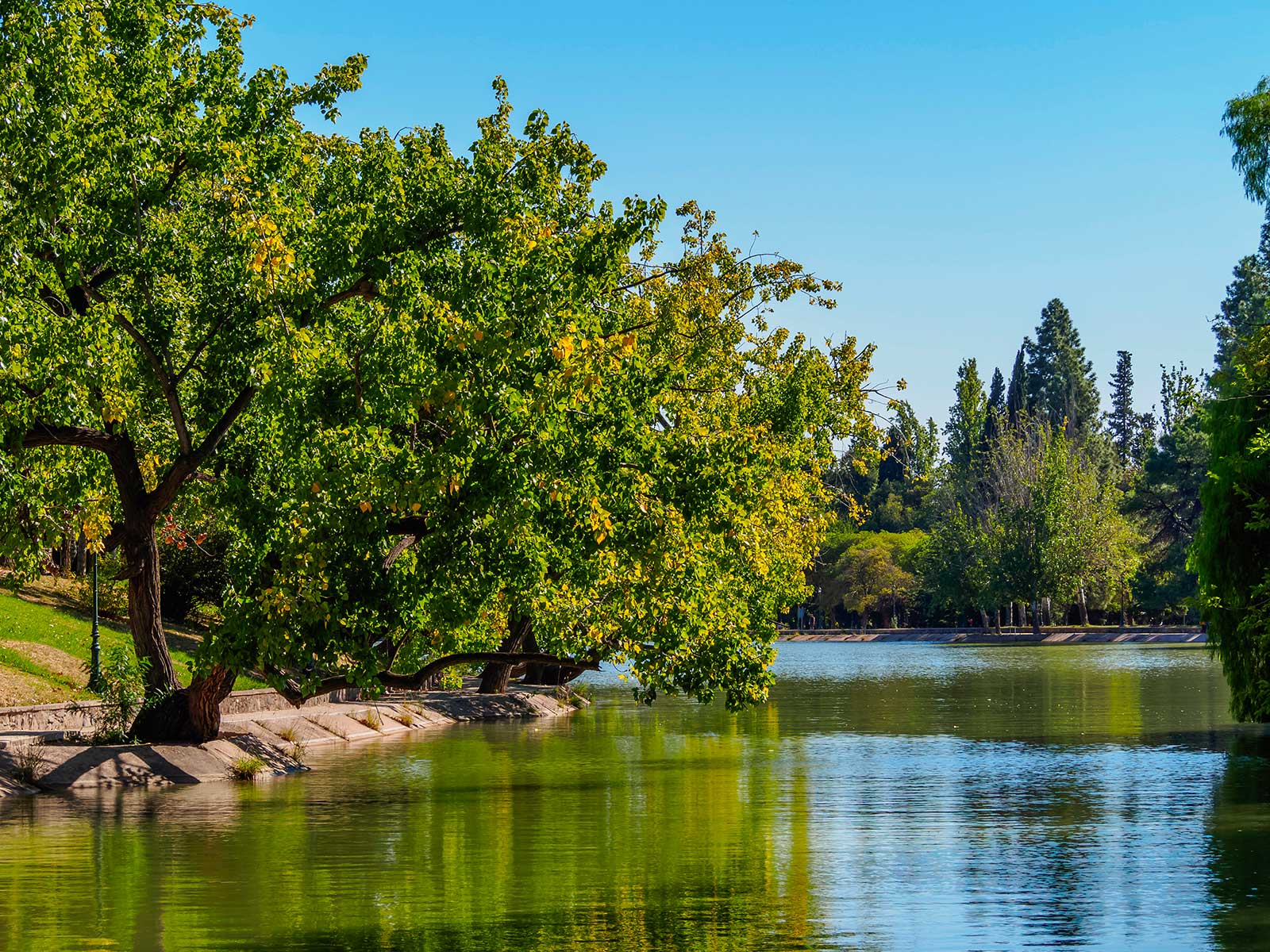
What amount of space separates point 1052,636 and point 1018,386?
4276 centimetres

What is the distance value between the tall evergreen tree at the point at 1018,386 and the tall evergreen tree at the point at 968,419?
5808 mm

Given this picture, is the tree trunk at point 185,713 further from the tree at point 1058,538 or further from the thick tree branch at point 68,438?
the tree at point 1058,538

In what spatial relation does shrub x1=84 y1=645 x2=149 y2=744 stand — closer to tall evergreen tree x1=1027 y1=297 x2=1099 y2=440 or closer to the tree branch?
the tree branch

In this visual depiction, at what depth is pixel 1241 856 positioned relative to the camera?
18672mm

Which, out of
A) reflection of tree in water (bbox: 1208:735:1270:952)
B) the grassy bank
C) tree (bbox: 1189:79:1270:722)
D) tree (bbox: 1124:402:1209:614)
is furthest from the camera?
tree (bbox: 1124:402:1209:614)

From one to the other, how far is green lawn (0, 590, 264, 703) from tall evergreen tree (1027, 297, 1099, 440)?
118 m

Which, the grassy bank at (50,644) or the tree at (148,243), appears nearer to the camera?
the tree at (148,243)

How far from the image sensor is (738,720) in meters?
43.7

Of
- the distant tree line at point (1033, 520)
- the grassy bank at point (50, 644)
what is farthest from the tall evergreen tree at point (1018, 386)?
the grassy bank at point (50, 644)

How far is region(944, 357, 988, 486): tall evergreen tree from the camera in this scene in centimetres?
14612

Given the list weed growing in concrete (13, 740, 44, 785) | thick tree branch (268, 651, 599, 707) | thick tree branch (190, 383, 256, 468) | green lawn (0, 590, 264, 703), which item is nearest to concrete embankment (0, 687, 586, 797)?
weed growing in concrete (13, 740, 44, 785)

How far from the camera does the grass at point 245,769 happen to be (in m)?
28.7

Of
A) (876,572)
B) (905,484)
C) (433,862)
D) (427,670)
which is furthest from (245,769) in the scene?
(905,484)

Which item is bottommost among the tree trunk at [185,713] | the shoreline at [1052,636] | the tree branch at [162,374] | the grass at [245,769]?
the shoreline at [1052,636]
